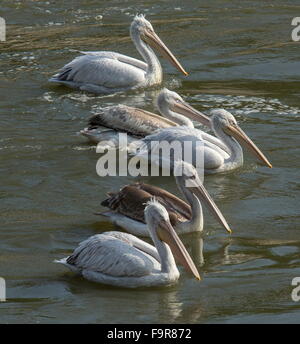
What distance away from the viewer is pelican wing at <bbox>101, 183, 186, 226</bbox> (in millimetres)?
7359

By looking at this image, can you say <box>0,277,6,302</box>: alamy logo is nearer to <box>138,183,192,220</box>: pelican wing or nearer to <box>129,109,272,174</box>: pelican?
<box>138,183,192,220</box>: pelican wing

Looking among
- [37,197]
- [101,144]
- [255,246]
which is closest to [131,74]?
[101,144]

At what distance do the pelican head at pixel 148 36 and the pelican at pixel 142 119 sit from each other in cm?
209

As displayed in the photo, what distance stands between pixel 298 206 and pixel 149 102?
11.3ft

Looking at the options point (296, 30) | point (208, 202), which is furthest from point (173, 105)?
point (296, 30)

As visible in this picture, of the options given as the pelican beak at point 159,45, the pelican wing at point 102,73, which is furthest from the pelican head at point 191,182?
the pelican beak at point 159,45

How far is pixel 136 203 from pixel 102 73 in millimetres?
4044

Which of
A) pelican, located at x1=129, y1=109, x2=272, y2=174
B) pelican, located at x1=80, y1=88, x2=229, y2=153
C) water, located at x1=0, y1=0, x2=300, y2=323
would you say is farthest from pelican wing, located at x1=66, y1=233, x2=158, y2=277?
pelican, located at x1=80, y1=88, x2=229, y2=153

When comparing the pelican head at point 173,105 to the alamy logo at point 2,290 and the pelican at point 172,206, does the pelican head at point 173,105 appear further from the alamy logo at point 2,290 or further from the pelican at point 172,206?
the alamy logo at point 2,290

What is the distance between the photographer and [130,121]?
942 cm

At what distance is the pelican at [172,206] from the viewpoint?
7.35 m

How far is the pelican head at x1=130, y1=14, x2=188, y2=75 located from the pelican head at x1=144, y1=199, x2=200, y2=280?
17.1ft

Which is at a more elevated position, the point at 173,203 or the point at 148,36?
the point at 148,36

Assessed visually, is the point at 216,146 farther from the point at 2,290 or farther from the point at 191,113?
the point at 2,290
